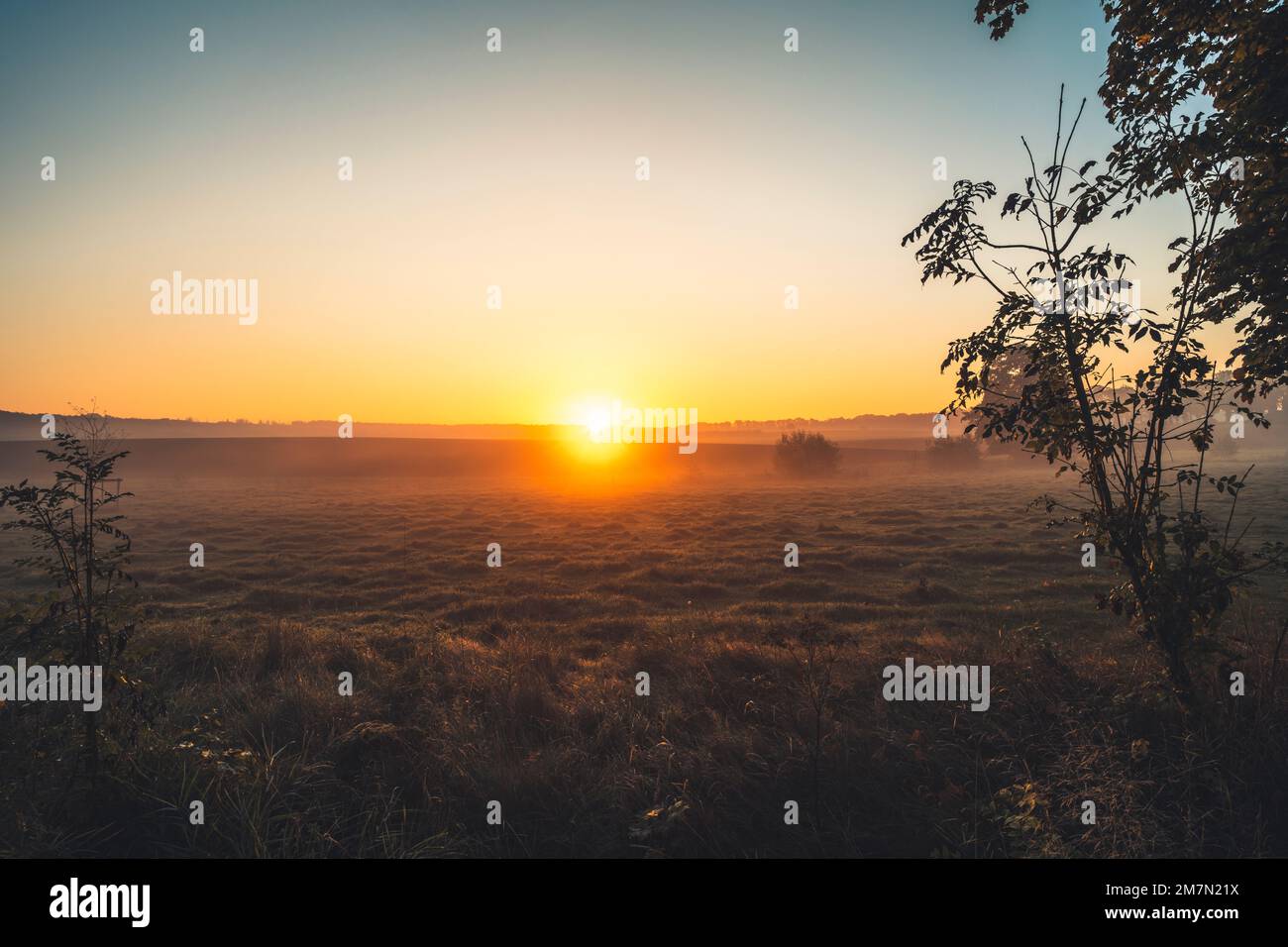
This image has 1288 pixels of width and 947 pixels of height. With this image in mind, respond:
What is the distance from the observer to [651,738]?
5.96 m

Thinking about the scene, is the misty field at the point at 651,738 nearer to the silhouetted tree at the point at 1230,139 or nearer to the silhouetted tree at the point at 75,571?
the silhouetted tree at the point at 75,571

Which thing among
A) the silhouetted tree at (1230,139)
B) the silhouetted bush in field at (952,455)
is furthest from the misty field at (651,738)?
the silhouetted bush in field at (952,455)

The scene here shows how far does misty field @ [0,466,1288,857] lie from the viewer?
4355 mm

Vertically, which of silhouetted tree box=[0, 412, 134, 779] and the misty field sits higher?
silhouetted tree box=[0, 412, 134, 779]

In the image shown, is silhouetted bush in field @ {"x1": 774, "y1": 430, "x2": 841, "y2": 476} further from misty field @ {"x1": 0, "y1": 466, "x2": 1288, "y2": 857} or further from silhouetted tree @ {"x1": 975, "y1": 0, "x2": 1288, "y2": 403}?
silhouetted tree @ {"x1": 975, "y1": 0, "x2": 1288, "y2": 403}

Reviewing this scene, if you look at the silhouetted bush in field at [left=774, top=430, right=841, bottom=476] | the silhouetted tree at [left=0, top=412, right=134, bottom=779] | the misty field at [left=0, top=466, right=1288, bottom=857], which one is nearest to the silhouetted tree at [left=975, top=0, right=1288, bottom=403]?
the misty field at [left=0, top=466, right=1288, bottom=857]

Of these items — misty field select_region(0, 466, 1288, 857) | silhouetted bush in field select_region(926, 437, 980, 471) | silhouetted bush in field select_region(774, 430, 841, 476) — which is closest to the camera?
misty field select_region(0, 466, 1288, 857)

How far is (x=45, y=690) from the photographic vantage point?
4.98 metres

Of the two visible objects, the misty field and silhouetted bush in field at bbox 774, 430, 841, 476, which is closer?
the misty field

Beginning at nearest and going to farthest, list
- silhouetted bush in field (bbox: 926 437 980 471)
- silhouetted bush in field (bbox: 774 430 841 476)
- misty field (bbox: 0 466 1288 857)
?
1. misty field (bbox: 0 466 1288 857)
2. silhouetted bush in field (bbox: 774 430 841 476)
3. silhouetted bush in field (bbox: 926 437 980 471)

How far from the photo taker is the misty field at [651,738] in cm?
436

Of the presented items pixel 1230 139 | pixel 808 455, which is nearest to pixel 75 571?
pixel 1230 139
